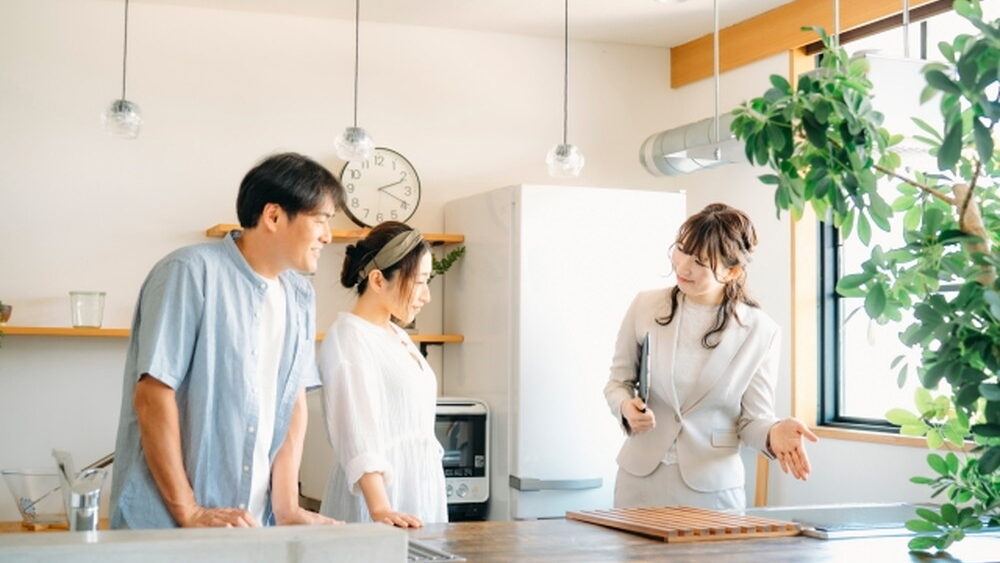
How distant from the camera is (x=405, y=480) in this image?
9.71 feet

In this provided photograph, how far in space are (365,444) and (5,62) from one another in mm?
2902

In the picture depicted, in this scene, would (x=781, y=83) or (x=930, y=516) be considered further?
(x=930, y=516)

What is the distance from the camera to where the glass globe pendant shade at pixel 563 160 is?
470 centimetres

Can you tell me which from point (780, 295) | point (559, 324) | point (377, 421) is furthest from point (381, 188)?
point (377, 421)

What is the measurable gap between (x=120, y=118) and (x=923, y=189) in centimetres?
332

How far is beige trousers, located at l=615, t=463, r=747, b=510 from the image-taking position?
3.28 meters

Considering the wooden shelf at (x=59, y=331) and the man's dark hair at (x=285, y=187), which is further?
the wooden shelf at (x=59, y=331)

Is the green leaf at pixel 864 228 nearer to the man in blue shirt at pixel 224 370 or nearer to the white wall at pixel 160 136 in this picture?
the man in blue shirt at pixel 224 370

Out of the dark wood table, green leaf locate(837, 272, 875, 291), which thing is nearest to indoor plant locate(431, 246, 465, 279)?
the dark wood table

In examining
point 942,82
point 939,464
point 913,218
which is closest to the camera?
point 942,82

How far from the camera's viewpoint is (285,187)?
242cm

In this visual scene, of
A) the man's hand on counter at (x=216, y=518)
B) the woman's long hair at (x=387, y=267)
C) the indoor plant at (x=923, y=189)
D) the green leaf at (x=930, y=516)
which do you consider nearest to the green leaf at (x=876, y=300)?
the indoor plant at (x=923, y=189)

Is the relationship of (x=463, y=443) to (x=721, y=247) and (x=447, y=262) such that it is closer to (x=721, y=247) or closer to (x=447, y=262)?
(x=447, y=262)

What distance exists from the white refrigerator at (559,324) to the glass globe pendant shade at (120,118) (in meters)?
1.39
